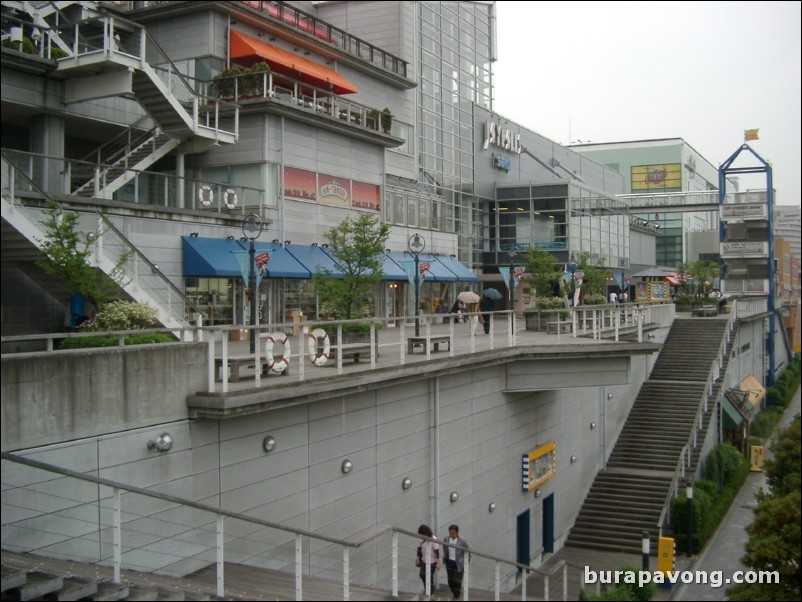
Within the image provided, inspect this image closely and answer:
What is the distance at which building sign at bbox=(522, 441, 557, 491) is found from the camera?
71.5ft

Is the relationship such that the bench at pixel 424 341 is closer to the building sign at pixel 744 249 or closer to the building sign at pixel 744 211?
the building sign at pixel 744 211

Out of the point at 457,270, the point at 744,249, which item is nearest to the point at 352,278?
the point at 457,270

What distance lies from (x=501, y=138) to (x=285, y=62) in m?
27.2

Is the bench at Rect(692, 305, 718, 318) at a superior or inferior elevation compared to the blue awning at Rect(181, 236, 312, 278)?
inferior

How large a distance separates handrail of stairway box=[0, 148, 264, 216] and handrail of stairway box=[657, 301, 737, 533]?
53.1ft

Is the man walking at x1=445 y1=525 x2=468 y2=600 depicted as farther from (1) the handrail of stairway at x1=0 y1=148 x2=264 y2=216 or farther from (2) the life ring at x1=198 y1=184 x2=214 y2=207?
(2) the life ring at x1=198 y1=184 x2=214 y2=207

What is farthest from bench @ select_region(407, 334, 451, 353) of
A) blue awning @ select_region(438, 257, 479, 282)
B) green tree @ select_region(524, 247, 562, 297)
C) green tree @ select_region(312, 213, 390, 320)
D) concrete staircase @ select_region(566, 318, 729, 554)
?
green tree @ select_region(524, 247, 562, 297)

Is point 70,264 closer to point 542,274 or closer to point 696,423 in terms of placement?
point 696,423

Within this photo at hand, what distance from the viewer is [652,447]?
98.6 feet

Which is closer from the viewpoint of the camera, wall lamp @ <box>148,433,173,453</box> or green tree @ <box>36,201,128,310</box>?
wall lamp @ <box>148,433,173,453</box>

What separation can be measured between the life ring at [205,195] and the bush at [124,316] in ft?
37.0

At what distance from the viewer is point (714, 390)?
34.4 m

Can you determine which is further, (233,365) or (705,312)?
(705,312)

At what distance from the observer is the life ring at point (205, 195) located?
2383cm
